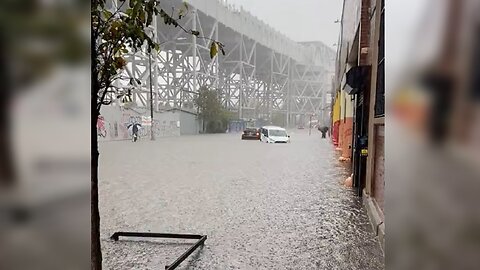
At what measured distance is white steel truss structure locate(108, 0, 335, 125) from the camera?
120 ft

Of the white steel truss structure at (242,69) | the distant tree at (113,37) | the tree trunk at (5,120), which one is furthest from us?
the white steel truss structure at (242,69)

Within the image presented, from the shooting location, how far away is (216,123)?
131 feet

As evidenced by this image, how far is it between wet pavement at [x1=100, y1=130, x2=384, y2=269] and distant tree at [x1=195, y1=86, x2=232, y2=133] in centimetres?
2872

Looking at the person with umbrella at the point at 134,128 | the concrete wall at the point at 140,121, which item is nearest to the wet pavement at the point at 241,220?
the concrete wall at the point at 140,121

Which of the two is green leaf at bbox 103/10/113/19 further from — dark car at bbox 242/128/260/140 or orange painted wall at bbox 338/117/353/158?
dark car at bbox 242/128/260/140

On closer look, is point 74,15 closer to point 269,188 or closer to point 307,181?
point 269,188

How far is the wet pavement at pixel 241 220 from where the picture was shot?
12.4 feet

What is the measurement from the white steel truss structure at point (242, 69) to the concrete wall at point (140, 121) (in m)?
0.99

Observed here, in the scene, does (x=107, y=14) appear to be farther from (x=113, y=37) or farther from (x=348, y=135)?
(x=348, y=135)

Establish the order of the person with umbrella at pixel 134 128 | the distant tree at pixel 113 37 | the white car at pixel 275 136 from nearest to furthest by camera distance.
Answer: the distant tree at pixel 113 37 → the person with umbrella at pixel 134 128 → the white car at pixel 275 136

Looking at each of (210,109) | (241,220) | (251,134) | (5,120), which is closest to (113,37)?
(5,120)

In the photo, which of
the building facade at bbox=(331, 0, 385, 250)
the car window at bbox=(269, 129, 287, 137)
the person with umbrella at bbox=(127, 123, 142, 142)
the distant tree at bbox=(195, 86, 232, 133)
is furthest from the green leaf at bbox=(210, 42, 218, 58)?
the distant tree at bbox=(195, 86, 232, 133)

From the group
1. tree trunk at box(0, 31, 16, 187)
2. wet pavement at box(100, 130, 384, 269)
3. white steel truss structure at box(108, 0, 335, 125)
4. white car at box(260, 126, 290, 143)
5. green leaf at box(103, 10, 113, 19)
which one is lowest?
wet pavement at box(100, 130, 384, 269)

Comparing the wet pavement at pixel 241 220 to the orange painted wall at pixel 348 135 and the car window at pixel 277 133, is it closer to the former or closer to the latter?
the orange painted wall at pixel 348 135
